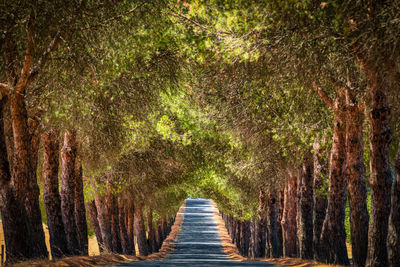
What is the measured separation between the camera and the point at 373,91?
42.0 ft

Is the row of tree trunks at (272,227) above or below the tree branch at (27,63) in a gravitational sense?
below

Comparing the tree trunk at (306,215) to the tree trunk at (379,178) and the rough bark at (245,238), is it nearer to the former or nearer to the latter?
the tree trunk at (379,178)

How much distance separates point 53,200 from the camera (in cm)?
1738

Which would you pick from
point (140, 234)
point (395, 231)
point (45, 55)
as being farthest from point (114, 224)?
point (395, 231)

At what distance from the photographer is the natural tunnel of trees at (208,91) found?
11.7 metres

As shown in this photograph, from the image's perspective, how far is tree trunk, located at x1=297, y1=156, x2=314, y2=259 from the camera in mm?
20484

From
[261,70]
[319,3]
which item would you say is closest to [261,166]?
[261,70]

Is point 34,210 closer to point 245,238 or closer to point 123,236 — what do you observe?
point 123,236

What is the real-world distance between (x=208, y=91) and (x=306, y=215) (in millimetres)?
5757

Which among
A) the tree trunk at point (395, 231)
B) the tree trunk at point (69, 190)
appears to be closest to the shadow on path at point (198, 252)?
the tree trunk at point (69, 190)

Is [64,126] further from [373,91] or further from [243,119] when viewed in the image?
[373,91]

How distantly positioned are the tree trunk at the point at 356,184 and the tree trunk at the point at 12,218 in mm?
7910

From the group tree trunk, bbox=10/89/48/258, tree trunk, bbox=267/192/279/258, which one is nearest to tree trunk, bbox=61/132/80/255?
tree trunk, bbox=10/89/48/258

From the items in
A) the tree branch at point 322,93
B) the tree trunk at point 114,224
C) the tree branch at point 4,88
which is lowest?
the tree trunk at point 114,224
